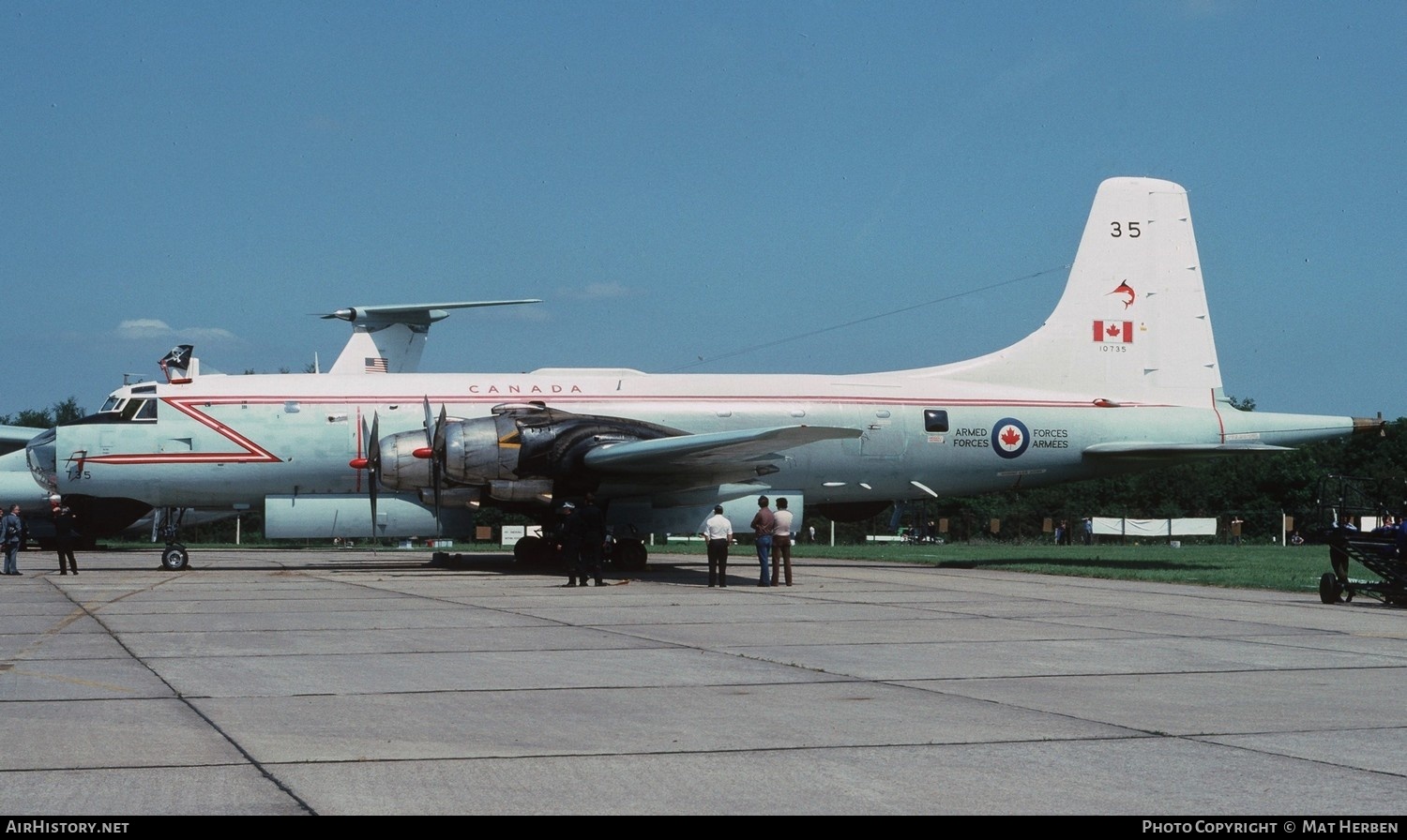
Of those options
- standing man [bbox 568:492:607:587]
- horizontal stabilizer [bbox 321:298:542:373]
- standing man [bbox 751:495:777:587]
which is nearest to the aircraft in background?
standing man [bbox 751:495:777:587]

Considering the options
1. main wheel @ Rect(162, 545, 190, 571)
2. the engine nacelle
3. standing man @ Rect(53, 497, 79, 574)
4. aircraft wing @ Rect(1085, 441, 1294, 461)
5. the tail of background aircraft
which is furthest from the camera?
the tail of background aircraft

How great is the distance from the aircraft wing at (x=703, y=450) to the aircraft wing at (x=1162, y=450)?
335 inches

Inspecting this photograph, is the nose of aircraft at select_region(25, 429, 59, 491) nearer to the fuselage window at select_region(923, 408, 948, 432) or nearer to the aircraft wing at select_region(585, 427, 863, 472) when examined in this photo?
the aircraft wing at select_region(585, 427, 863, 472)

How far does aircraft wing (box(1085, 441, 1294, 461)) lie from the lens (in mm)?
29188

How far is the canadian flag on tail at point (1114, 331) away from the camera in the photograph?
31.8m

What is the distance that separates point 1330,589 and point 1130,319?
1310 centimetres

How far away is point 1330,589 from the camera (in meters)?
19.7

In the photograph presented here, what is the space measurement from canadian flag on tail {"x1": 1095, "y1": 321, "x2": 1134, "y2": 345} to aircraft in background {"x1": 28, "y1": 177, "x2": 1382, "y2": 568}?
3cm

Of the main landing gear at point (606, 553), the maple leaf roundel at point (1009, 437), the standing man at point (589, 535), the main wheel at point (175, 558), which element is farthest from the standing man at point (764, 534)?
the main wheel at point (175, 558)

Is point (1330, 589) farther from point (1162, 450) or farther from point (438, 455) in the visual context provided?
point (438, 455)

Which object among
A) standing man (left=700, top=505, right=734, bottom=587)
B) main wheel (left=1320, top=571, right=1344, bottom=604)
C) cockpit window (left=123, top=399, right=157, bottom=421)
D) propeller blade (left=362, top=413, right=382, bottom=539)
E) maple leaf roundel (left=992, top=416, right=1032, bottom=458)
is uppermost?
cockpit window (left=123, top=399, right=157, bottom=421)

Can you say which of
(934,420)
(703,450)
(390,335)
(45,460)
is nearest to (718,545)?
(703,450)

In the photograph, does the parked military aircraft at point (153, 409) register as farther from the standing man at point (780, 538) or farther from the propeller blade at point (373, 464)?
the standing man at point (780, 538)
